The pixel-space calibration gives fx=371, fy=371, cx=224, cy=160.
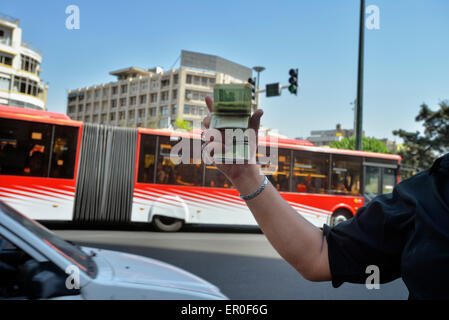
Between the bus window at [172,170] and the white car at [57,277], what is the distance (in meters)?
7.17

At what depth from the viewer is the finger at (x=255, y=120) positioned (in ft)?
3.58

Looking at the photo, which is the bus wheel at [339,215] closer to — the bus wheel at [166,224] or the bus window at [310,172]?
the bus window at [310,172]

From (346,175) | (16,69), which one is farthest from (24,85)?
(346,175)

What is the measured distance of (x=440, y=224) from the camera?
0.91 m

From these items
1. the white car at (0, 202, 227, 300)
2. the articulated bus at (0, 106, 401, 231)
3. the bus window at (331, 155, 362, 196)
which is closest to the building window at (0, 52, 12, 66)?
the articulated bus at (0, 106, 401, 231)

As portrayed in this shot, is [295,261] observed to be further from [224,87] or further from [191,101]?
[191,101]

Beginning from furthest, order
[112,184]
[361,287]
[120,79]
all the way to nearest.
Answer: [120,79] < [112,184] < [361,287]

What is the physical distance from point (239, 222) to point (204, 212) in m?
1.01

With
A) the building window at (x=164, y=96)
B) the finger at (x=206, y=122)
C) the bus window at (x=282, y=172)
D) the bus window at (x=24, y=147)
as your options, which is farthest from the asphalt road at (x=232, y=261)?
the building window at (x=164, y=96)

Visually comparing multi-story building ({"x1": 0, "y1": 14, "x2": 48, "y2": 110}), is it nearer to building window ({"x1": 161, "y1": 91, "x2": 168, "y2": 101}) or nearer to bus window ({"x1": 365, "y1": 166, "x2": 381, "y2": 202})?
building window ({"x1": 161, "y1": 91, "x2": 168, "y2": 101})
